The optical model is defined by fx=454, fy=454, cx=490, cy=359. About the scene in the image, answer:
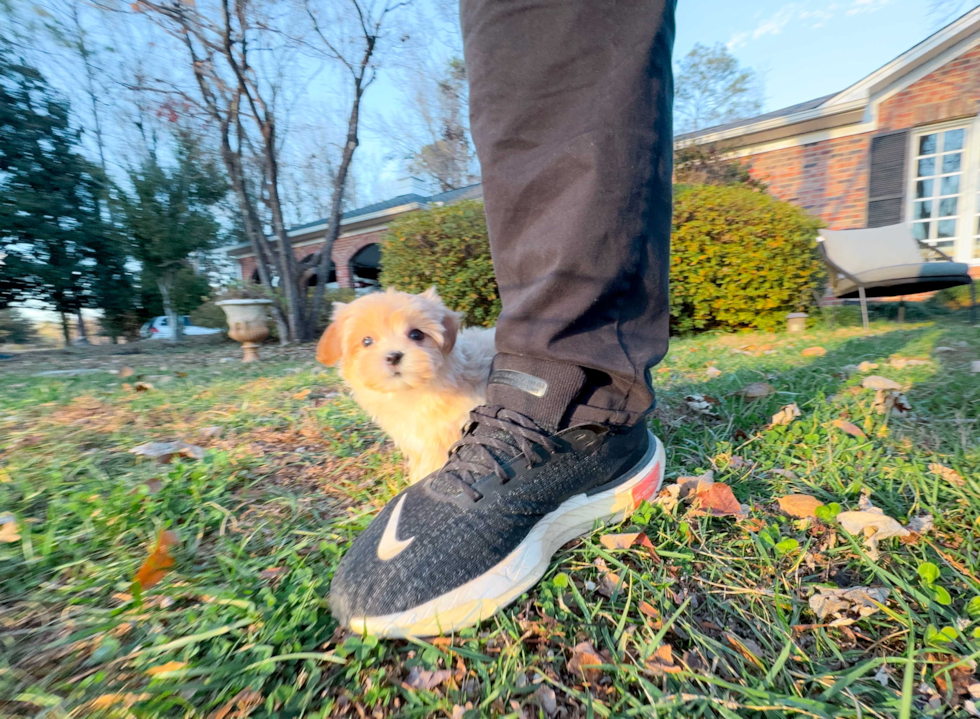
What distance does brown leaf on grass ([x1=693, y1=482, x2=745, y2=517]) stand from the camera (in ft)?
4.18

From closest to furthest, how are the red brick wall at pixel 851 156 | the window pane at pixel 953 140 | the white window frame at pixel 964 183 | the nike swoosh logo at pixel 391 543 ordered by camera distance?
the nike swoosh logo at pixel 391 543 < the red brick wall at pixel 851 156 < the white window frame at pixel 964 183 < the window pane at pixel 953 140

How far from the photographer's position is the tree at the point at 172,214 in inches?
527

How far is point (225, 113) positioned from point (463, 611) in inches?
377

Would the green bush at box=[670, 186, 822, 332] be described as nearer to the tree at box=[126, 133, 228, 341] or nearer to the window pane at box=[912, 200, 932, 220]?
the window pane at box=[912, 200, 932, 220]

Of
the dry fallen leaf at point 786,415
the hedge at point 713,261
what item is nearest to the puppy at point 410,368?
the dry fallen leaf at point 786,415

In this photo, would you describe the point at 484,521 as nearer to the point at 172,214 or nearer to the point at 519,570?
the point at 519,570

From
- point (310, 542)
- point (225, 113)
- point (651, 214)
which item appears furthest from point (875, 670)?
point (225, 113)

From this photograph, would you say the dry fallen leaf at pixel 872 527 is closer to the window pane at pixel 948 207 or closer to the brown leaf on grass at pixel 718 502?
the brown leaf on grass at pixel 718 502

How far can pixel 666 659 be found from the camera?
84 cm

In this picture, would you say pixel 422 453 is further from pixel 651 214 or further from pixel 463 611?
pixel 651 214

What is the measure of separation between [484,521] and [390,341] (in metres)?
1.01

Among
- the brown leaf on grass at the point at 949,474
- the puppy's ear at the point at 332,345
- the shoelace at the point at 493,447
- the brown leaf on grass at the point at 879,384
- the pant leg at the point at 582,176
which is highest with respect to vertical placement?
the pant leg at the point at 582,176

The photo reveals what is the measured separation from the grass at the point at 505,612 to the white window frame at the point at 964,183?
10737 mm

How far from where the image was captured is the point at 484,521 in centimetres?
102
